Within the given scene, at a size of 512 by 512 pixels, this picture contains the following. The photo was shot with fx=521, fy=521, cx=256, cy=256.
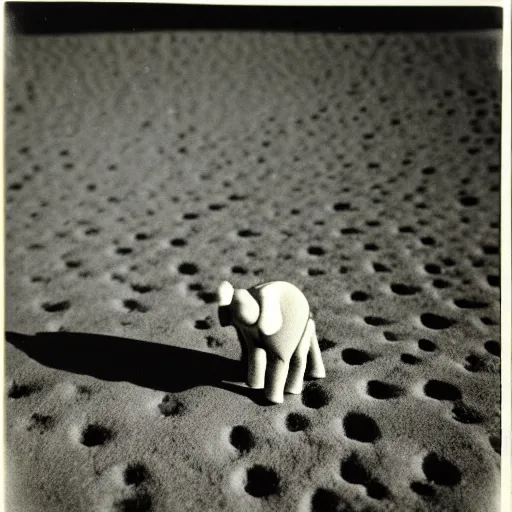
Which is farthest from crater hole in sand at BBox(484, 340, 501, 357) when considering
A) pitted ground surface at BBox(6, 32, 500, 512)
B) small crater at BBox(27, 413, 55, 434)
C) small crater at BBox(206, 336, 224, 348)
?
small crater at BBox(27, 413, 55, 434)

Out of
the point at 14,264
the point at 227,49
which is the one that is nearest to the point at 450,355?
the point at 14,264

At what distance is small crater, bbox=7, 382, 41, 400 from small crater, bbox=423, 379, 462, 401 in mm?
918

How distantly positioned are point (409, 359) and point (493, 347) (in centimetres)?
24

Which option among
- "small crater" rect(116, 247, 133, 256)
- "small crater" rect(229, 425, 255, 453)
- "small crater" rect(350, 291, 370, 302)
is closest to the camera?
"small crater" rect(229, 425, 255, 453)

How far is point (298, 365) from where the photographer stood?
112 cm

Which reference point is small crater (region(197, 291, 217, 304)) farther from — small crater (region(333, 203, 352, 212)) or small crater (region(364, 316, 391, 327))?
small crater (region(333, 203, 352, 212))

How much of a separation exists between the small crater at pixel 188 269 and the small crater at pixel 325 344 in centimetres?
51

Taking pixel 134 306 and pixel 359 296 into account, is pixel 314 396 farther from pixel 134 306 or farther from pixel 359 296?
pixel 134 306

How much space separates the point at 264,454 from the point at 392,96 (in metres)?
1.94

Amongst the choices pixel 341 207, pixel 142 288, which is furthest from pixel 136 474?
pixel 341 207

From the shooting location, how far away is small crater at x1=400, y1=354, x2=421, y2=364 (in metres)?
1.29

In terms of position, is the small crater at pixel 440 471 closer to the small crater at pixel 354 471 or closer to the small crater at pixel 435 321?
the small crater at pixel 354 471

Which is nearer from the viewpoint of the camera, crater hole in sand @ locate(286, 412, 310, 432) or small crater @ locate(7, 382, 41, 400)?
crater hole in sand @ locate(286, 412, 310, 432)

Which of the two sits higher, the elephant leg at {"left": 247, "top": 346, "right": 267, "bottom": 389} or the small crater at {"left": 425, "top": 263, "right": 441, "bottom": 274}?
the small crater at {"left": 425, "top": 263, "right": 441, "bottom": 274}
